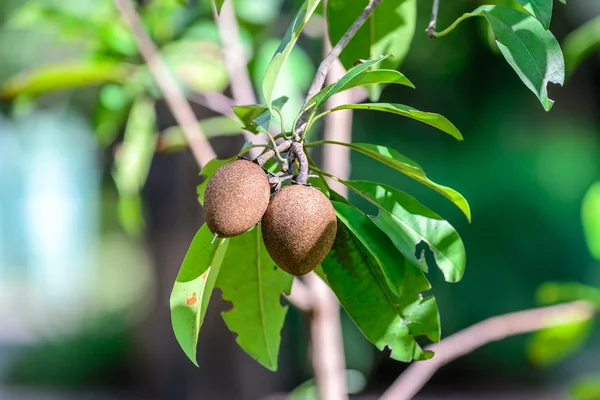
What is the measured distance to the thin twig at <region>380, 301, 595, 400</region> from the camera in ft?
3.60

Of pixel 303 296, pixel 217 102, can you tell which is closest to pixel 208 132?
pixel 217 102

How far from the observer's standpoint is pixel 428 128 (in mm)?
4125

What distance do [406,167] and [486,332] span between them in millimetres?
736

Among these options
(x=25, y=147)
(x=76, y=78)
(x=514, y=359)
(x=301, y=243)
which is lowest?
(x=514, y=359)

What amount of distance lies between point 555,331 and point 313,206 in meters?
1.00

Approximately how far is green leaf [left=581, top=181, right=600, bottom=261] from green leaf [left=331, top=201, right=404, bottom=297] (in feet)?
2.42

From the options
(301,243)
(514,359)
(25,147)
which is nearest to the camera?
(301,243)

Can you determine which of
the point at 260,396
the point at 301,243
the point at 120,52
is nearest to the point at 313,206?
the point at 301,243

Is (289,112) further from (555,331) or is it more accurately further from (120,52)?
(555,331)

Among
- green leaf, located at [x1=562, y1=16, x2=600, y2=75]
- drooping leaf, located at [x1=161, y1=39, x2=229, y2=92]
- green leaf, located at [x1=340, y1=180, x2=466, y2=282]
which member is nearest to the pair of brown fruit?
green leaf, located at [x1=340, y1=180, x2=466, y2=282]

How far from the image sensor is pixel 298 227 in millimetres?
479

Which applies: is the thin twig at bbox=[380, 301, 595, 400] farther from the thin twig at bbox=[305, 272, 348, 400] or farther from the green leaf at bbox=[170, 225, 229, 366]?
the green leaf at bbox=[170, 225, 229, 366]

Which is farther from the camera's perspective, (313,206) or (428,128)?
(428,128)

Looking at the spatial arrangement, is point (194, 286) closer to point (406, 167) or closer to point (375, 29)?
point (406, 167)
